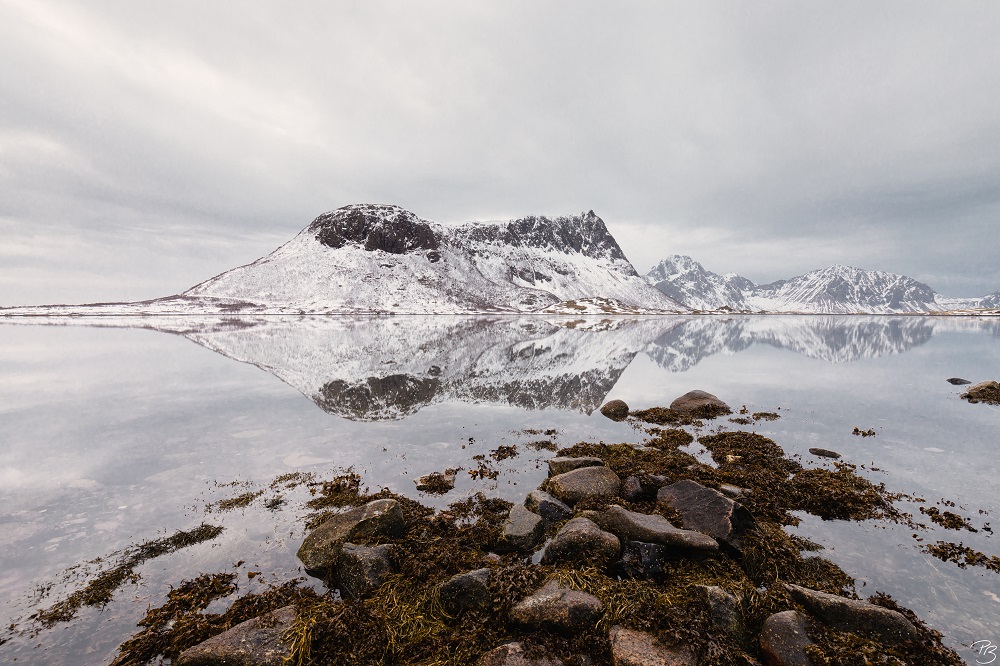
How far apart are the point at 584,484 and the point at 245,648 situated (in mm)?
8854

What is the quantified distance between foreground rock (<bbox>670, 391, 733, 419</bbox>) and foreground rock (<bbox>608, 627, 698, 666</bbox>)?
17.6 meters

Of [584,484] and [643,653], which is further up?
[584,484]

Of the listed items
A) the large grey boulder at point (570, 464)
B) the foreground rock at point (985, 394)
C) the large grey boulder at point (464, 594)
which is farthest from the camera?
the foreground rock at point (985, 394)

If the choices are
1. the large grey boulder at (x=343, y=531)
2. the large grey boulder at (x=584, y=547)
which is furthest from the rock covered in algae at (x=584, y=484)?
the large grey boulder at (x=343, y=531)

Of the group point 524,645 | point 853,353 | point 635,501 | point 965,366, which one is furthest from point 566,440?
point 853,353

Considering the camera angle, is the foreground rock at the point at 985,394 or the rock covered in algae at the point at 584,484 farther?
the foreground rock at the point at 985,394

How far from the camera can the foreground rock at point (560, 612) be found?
6.81 m

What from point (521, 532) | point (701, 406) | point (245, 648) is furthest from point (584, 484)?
point (701, 406)

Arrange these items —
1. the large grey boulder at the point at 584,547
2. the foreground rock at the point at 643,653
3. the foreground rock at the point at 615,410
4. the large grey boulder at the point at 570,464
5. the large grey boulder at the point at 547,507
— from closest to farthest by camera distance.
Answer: the foreground rock at the point at 643,653, the large grey boulder at the point at 584,547, the large grey boulder at the point at 547,507, the large grey boulder at the point at 570,464, the foreground rock at the point at 615,410

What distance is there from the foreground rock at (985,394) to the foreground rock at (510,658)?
114 ft

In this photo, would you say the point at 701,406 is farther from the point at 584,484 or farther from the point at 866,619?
the point at 866,619

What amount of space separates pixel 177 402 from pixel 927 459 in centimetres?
3729

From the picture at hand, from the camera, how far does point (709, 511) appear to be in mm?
10195

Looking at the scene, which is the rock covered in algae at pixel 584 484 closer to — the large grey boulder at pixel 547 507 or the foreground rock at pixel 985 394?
the large grey boulder at pixel 547 507
